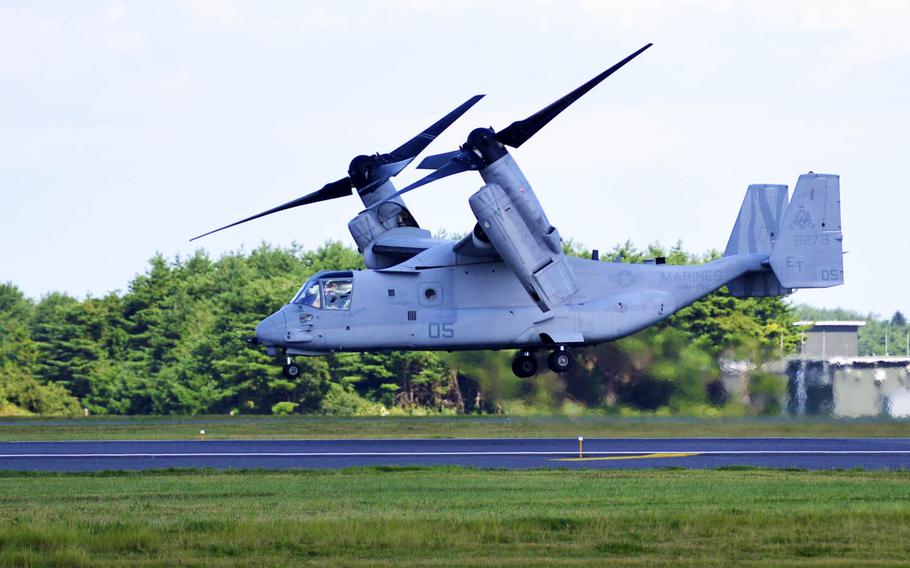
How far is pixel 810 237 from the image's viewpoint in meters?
41.1

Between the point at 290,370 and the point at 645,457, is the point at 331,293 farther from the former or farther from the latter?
the point at 645,457

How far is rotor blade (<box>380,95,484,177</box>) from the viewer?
42000mm

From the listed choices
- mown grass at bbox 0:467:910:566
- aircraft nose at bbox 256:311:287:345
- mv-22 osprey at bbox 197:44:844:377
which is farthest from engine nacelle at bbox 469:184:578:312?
mown grass at bbox 0:467:910:566

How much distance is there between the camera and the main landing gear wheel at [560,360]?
1516 inches

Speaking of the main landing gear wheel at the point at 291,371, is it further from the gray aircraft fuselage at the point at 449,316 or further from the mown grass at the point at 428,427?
the mown grass at the point at 428,427

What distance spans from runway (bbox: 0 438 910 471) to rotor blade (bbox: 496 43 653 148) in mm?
7827

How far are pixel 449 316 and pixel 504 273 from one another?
1.99m

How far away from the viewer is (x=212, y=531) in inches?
725

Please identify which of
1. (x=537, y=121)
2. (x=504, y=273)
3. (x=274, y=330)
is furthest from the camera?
(x=504, y=273)

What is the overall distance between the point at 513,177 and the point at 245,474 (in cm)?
1165

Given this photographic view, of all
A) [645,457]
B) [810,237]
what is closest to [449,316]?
[645,457]

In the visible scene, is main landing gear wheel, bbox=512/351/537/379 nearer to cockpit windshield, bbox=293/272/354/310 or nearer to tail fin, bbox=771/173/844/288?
cockpit windshield, bbox=293/272/354/310

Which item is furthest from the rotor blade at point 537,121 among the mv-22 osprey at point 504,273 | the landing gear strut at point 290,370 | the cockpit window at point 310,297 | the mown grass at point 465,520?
the mown grass at point 465,520

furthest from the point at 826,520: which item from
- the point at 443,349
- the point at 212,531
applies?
the point at 443,349
